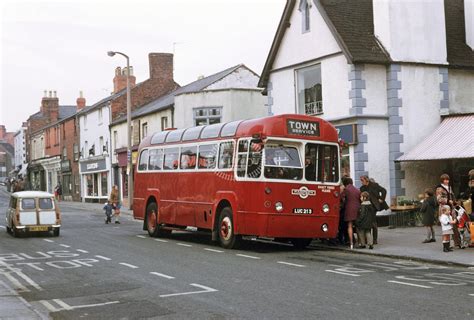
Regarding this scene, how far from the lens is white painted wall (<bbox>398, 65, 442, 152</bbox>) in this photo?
23094mm

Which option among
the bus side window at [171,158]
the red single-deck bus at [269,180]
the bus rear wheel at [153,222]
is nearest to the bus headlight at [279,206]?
the red single-deck bus at [269,180]

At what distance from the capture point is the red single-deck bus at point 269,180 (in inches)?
623

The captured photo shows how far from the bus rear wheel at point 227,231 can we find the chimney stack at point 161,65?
3233cm

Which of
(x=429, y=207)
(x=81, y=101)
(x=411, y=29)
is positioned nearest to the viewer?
(x=429, y=207)

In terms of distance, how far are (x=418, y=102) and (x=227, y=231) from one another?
10196mm

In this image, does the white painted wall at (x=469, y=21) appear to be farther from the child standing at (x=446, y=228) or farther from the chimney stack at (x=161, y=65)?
the chimney stack at (x=161, y=65)

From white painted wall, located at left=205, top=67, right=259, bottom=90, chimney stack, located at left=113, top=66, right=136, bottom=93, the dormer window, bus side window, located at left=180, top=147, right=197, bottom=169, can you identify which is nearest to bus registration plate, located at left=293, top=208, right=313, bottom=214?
bus side window, located at left=180, top=147, right=197, bottom=169

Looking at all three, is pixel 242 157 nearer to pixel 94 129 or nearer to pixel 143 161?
pixel 143 161

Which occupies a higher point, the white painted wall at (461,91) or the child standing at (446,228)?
the white painted wall at (461,91)

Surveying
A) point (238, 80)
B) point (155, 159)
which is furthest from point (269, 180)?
point (238, 80)

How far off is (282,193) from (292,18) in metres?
11.9

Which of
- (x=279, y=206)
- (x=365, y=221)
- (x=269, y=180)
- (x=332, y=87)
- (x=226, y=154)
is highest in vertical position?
(x=332, y=87)

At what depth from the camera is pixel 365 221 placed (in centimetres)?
1644

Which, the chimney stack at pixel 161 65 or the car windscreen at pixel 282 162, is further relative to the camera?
the chimney stack at pixel 161 65
